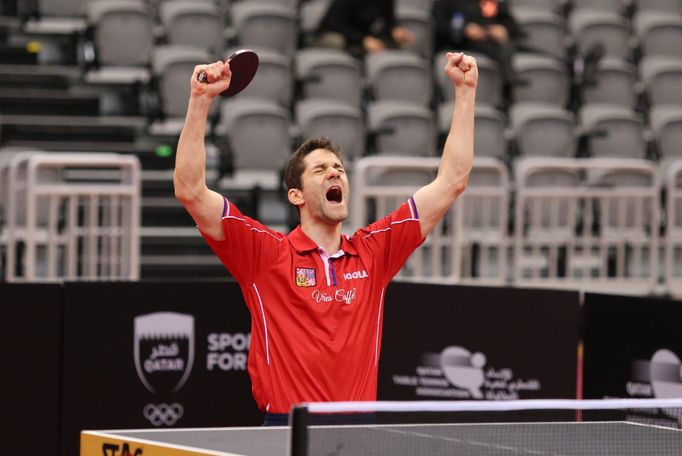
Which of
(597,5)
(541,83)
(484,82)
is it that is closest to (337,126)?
(484,82)

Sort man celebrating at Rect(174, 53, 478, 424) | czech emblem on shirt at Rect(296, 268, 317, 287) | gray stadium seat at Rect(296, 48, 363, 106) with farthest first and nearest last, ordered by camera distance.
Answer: gray stadium seat at Rect(296, 48, 363, 106)
czech emblem on shirt at Rect(296, 268, 317, 287)
man celebrating at Rect(174, 53, 478, 424)

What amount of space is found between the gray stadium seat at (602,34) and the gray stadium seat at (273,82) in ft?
12.4

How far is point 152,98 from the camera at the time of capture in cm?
1227

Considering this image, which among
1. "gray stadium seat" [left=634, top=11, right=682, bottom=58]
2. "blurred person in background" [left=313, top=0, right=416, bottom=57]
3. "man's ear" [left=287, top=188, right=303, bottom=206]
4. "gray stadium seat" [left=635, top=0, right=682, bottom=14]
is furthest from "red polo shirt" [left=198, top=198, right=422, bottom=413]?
"gray stadium seat" [left=635, top=0, right=682, bottom=14]

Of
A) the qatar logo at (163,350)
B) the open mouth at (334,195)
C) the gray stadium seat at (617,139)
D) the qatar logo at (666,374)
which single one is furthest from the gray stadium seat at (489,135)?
the open mouth at (334,195)

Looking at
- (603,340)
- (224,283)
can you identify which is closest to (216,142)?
(224,283)

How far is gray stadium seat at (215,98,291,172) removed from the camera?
11555 millimetres

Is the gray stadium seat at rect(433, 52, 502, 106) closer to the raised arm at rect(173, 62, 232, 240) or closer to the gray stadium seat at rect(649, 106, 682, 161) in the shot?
the gray stadium seat at rect(649, 106, 682, 161)

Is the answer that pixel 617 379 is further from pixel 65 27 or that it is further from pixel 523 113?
pixel 65 27

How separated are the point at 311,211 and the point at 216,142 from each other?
692 cm

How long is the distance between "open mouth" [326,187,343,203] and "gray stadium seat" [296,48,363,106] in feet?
25.8

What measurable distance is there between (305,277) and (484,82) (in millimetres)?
8659

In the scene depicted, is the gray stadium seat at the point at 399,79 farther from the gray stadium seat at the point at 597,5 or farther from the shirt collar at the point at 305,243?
the shirt collar at the point at 305,243

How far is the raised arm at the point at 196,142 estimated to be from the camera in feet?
15.4
